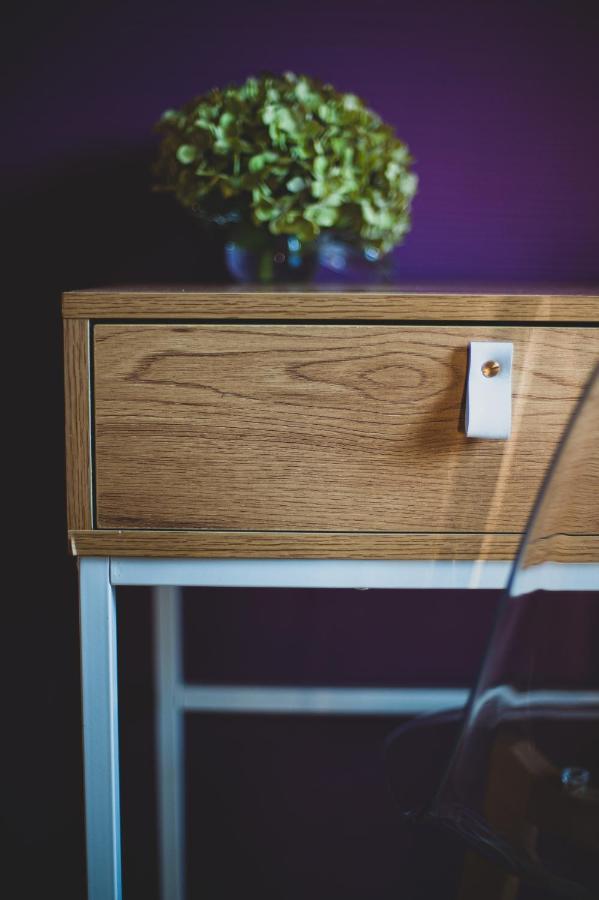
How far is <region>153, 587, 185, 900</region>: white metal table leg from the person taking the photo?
1095 millimetres

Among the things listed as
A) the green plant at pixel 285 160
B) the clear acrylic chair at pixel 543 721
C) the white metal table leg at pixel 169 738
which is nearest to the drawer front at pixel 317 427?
the clear acrylic chair at pixel 543 721

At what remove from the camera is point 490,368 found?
65 centimetres

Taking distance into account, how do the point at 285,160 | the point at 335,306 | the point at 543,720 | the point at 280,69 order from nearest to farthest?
1. the point at 543,720
2. the point at 335,306
3. the point at 285,160
4. the point at 280,69

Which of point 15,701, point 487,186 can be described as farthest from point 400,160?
point 15,701

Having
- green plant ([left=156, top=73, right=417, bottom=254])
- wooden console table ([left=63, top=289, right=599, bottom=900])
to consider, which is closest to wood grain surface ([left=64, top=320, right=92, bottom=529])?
wooden console table ([left=63, top=289, right=599, bottom=900])

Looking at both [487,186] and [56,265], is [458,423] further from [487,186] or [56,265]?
[56,265]

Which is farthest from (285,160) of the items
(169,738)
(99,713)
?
(169,738)

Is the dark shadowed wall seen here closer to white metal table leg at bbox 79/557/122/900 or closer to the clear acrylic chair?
white metal table leg at bbox 79/557/122/900

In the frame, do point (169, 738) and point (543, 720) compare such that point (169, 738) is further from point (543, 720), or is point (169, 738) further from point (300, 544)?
point (543, 720)

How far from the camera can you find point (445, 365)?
653 mm

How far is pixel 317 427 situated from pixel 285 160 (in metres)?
0.30

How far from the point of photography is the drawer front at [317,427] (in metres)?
0.65

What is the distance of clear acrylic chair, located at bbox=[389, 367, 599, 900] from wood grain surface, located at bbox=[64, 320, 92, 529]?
1.03ft

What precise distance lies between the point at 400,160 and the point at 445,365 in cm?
35
